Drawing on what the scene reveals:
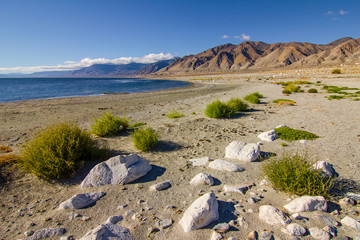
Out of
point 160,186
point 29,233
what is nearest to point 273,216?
point 160,186

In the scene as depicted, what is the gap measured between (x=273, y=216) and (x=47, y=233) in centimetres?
337

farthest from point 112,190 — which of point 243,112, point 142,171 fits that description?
point 243,112

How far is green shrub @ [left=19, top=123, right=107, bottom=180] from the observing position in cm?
429

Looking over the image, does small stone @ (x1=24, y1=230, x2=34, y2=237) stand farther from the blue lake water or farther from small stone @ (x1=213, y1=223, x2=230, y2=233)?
the blue lake water

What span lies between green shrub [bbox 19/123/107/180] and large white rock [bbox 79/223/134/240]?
2.24 metres

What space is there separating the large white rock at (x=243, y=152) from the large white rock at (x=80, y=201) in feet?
11.2

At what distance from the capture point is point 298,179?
3330 mm

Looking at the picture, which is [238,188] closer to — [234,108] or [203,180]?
[203,180]

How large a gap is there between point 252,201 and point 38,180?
453 centimetres

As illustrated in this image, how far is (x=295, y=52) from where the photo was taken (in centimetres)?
19650

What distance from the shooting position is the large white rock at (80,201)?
3.41 meters

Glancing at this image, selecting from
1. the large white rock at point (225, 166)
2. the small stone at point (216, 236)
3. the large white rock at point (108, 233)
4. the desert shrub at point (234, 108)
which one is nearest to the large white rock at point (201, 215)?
the small stone at point (216, 236)

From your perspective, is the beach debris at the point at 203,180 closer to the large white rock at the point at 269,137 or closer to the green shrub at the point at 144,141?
the green shrub at the point at 144,141

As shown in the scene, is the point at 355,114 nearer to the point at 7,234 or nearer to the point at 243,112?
the point at 243,112
